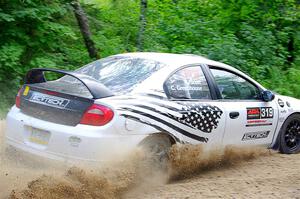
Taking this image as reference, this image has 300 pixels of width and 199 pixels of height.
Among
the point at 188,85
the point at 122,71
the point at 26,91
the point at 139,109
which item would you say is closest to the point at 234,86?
the point at 188,85

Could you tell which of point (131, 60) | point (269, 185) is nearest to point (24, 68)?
point (131, 60)

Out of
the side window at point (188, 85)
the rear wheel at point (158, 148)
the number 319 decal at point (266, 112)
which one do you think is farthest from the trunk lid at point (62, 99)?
the number 319 decal at point (266, 112)

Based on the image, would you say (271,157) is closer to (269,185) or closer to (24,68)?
(269,185)

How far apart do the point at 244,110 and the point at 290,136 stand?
1392 mm

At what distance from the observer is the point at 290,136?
24.1ft

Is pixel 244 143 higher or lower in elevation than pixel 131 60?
lower

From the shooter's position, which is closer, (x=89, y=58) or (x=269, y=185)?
(x=269, y=185)

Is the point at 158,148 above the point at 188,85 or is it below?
below

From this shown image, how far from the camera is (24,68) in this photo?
962 cm

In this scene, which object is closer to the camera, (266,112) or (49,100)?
(49,100)

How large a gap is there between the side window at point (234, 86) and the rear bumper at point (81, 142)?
168cm

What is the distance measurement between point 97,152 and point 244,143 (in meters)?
2.50

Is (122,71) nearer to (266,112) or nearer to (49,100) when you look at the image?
(49,100)

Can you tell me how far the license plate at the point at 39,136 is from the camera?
5047 mm
